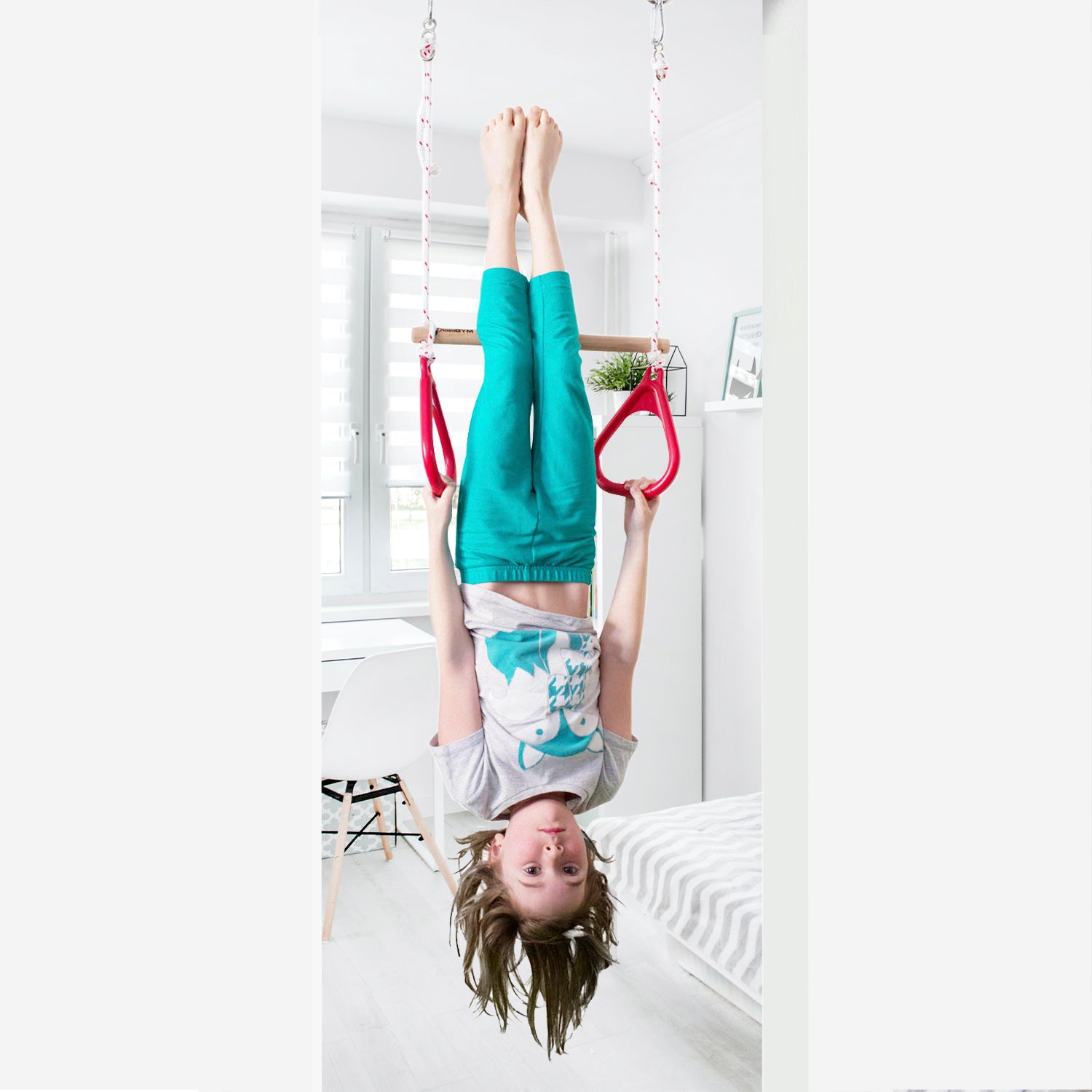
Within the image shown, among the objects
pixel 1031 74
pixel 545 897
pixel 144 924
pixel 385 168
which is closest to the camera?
pixel 144 924

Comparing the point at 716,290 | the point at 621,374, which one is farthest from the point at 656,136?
the point at 716,290

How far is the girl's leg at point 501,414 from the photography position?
5.05ft

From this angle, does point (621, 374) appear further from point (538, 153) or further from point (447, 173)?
point (538, 153)

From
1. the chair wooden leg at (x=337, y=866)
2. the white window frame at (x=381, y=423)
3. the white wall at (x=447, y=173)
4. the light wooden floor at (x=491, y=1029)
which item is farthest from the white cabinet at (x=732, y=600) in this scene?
the chair wooden leg at (x=337, y=866)

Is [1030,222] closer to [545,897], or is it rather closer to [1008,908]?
[1008,908]

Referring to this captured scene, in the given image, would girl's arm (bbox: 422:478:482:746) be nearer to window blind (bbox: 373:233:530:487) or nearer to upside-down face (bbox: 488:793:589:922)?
upside-down face (bbox: 488:793:589:922)

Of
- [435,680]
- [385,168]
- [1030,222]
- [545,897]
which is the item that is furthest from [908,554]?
[385,168]

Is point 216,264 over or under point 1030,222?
under

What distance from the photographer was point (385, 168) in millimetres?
3553

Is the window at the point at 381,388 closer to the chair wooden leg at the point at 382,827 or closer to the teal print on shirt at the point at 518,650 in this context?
the chair wooden leg at the point at 382,827

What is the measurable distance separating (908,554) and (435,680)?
203 cm

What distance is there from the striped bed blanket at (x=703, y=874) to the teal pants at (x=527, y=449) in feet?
3.87

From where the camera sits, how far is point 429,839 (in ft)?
10.6

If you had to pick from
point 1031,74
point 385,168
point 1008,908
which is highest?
point 385,168
